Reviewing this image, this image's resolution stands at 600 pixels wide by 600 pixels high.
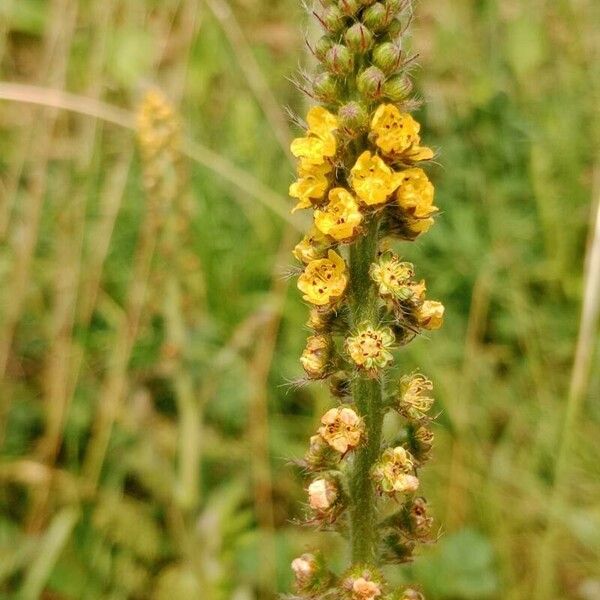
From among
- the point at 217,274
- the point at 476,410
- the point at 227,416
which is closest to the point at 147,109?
the point at 217,274

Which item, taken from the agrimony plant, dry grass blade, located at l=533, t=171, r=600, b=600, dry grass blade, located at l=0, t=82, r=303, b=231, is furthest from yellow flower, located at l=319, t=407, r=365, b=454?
dry grass blade, located at l=0, t=82, r=303, b=231

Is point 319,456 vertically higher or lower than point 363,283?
lower

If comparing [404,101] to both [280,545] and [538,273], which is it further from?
[538,273]

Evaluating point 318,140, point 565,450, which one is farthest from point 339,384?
point 565,450

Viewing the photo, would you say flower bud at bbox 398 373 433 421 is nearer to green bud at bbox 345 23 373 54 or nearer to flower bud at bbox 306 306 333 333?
flower bud at bbox 306 306 333 333

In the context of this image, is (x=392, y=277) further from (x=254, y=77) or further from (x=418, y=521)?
(x=254, y=77)
